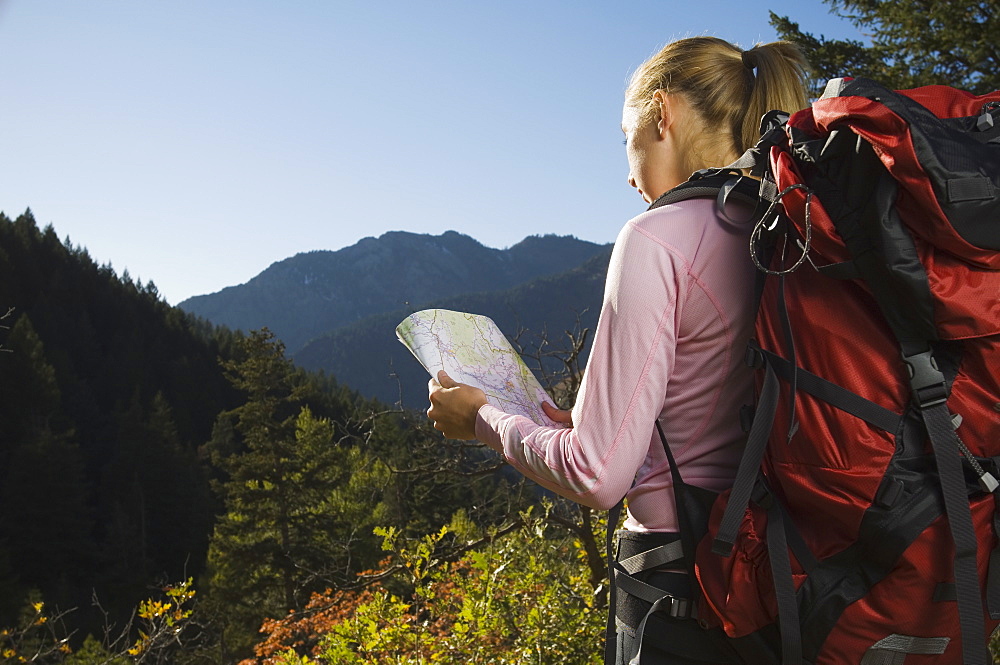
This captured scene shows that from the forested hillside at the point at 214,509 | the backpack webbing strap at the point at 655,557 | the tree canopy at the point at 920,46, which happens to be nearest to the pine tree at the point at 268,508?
the forested hillside at the point at 214,509

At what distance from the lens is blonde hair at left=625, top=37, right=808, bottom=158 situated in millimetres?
1286

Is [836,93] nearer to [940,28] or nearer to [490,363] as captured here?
[490,363]

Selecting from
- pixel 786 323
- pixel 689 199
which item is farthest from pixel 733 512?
pixel 689 199

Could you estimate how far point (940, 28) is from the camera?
34.9 feet

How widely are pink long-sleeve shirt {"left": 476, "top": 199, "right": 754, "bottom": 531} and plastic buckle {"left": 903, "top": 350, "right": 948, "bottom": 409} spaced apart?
255 mm

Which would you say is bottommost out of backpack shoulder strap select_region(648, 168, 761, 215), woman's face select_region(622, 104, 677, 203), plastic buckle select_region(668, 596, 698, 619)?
plastic buckle select_region(668, 596, 698, 619)

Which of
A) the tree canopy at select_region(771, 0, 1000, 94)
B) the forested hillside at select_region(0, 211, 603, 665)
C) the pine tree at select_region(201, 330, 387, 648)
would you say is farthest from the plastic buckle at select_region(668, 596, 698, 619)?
the pine tree at select_region(201, 330, 387, 648)

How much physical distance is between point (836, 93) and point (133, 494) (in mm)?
49516

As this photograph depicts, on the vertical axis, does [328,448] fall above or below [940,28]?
below

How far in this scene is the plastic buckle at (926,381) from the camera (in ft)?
3.10

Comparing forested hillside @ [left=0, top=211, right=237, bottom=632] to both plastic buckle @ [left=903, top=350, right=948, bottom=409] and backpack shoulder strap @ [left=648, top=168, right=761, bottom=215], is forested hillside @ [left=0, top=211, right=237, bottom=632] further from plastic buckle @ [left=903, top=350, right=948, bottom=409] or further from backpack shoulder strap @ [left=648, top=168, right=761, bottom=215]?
plastic buckle @ [left=903, top=350, right=948, bottom=409]

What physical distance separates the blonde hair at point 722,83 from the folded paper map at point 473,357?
553 millimetres

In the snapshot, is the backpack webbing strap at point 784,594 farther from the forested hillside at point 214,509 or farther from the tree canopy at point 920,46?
the tree canopy at point 920,46

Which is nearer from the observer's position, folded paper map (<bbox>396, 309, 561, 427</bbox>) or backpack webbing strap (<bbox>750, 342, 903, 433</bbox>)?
backpack webbing strap (<bbox>750, 342, 903, 433</bbox>)
